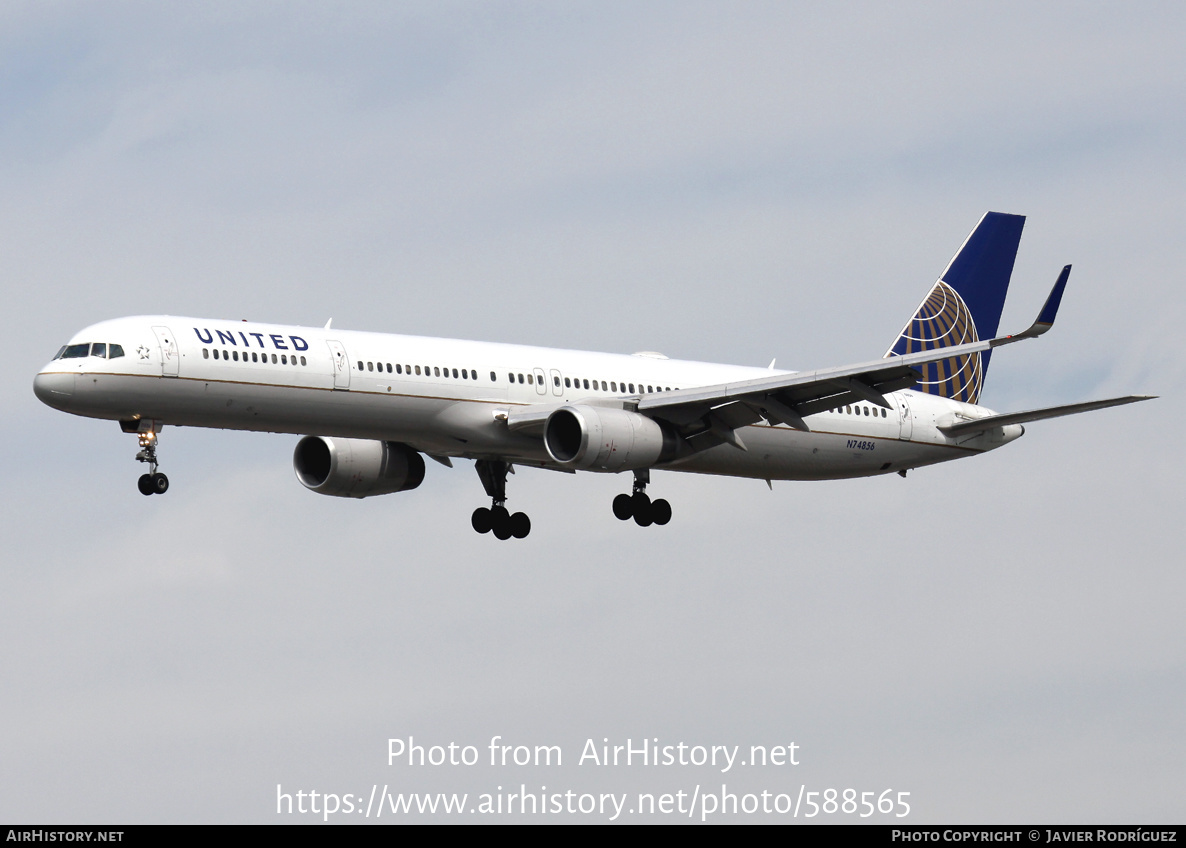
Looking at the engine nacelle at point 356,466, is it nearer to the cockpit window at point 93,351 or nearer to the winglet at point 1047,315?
the cockpit window at point 93,351

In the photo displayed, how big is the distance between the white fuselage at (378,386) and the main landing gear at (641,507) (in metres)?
1.28

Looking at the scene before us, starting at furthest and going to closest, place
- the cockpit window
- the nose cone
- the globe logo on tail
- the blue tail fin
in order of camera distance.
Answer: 1. the blue tail fin
2. the globe logo on tail
3. the cockpit window
4. the nose cone

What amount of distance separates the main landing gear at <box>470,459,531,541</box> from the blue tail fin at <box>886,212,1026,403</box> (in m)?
12.7

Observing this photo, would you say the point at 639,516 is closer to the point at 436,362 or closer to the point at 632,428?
the point at 632,428

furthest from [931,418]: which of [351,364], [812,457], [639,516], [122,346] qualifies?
[122,346]

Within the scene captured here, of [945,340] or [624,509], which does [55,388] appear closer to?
[624,509]

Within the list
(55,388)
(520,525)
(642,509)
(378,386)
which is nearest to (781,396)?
(642,509)

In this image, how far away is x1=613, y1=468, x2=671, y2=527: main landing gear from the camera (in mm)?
51000

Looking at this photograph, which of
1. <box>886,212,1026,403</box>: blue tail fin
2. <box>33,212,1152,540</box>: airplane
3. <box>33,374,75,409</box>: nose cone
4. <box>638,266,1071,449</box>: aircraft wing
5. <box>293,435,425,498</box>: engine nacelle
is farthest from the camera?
<box>886,212,1026,403</box>: blue tail fin

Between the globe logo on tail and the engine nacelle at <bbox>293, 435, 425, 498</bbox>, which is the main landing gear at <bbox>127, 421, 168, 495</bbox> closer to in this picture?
the engine nacelle at <bbox>293, 435, 425, 498</bbox>

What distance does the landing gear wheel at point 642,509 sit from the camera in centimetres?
5100

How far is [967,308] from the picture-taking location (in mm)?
59812

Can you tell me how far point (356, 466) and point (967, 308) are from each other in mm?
Answer: 20465

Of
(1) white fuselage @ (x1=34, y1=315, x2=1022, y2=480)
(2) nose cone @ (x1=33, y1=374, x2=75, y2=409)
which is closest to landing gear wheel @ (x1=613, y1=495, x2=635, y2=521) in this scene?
(1) white fuselage @ (x1=34, y1=315, x2=1022, y2=480)
